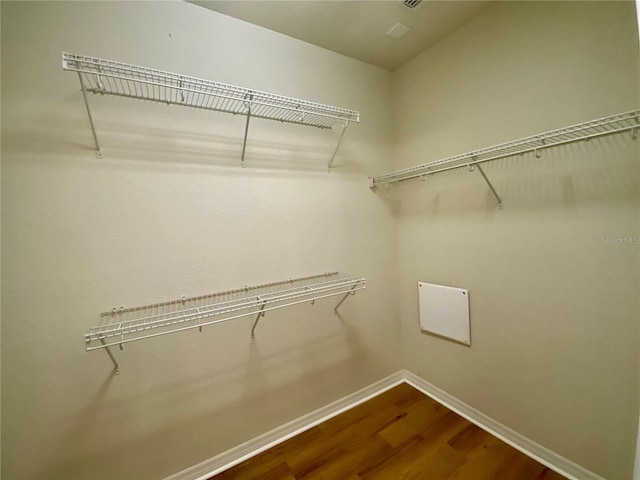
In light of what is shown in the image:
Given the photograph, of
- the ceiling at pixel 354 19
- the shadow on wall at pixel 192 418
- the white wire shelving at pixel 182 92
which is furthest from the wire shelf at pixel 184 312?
the ceiling at pixel 354 19

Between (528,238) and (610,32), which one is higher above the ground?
(610,32)

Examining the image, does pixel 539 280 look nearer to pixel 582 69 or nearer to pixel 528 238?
pixel 528 238

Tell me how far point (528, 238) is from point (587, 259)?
0.25m

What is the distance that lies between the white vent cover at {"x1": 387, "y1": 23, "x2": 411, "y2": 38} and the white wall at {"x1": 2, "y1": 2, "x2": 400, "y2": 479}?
1.14 feet

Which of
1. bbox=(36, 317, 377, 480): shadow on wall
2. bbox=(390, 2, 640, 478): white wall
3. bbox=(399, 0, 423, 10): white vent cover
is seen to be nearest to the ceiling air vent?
bbox=(399, 0, 423, 10): white vent cover

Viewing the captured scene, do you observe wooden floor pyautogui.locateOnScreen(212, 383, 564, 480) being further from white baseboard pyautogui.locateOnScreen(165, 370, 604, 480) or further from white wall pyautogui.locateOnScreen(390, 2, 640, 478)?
white wall pyautogui.locateOnScreen(390, 2, 640, 478)

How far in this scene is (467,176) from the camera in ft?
5.41

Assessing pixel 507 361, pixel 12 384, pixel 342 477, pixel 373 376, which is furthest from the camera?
pixel 373 376

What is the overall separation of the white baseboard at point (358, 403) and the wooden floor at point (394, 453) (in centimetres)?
4

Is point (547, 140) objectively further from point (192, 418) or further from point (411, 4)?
point (192, 418)

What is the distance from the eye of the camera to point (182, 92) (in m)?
1.16

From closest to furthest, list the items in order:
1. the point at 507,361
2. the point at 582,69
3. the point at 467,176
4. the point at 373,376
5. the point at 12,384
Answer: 1. the point at 12,384
2. the point at 582,69
3. the point at 507,361
4. the point at 467,176
5. the point at 373,376

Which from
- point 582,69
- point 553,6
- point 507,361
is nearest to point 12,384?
point 507,361

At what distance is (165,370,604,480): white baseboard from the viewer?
4.38ft
